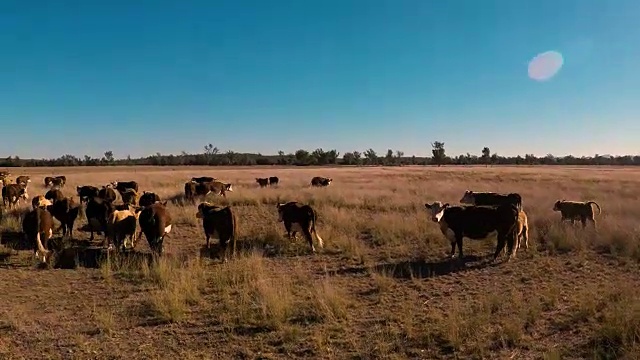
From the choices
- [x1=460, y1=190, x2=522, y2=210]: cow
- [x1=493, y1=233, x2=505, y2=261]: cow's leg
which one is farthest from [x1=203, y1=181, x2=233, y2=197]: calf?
[x1=493, y1=233, x2=505, y2=261]: cow's leg

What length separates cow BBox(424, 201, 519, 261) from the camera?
11492 millimetres

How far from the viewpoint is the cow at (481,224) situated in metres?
11.5

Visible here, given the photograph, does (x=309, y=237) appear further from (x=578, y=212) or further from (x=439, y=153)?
(x=439, y=153)

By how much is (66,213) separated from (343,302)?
1042cm

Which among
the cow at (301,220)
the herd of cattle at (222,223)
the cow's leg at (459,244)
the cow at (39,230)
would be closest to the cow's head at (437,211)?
the herd of cattle at (222,223)

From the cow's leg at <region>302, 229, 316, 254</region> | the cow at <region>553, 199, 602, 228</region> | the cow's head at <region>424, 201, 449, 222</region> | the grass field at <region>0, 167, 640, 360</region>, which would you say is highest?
the cow's head at <region>424, 201, 449, 222</region>

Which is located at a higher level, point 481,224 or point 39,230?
point 481,224

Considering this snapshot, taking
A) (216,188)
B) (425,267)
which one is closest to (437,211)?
(425,267)

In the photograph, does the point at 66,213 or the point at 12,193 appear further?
A: the point at 12,193

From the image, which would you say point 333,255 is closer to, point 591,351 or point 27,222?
point 591,351

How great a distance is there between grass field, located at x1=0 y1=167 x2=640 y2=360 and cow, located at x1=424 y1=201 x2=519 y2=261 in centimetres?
52

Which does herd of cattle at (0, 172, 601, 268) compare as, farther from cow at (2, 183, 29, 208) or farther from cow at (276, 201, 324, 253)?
cow at (2, 183, 29, 208)

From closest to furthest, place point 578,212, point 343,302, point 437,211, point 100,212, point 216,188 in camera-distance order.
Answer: point 343,302, point 437,211, point 100,212, point 578,212, point 216,188

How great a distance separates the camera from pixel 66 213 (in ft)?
47.2
